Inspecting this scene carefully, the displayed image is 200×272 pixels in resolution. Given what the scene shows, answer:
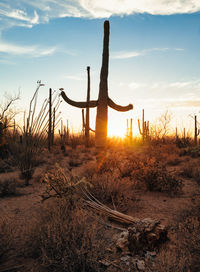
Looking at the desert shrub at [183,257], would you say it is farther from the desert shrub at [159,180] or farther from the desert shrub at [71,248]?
the desert shrub at [159,180]

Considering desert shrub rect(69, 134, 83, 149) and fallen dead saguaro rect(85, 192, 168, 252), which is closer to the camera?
fallen dead saguaro rect(85, 192, 168, 252)

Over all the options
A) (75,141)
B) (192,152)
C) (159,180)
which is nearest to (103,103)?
(159,180)

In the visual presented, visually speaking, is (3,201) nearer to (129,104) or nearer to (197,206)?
(197,206)

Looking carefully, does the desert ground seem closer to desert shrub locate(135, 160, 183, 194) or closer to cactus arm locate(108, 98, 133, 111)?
desert shrub locate(135, 160, 183, 194)

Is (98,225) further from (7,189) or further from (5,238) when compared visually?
(7,189)

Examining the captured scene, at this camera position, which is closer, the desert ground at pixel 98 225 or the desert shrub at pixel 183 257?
the desert shrub at pixel 183 257

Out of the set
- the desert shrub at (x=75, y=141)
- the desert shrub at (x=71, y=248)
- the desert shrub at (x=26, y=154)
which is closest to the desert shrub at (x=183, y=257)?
the desert shrub at (x=71, y=248)

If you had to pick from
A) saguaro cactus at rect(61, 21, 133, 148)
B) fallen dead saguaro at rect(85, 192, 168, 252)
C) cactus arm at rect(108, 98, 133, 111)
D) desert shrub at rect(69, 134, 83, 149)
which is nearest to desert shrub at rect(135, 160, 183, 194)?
saguaro cactus at rect(61, 21, 133, 148)

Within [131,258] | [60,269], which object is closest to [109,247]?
[131,258]

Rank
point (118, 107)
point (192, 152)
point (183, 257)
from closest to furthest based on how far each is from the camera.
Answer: point (183, 257) < point (118, 107) < point (192, 152)

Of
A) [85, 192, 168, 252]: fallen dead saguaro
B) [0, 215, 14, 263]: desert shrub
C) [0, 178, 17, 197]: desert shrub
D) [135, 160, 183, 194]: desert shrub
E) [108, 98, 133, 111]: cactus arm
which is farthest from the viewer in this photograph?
[108, 98, 133, 111]: cactus arm

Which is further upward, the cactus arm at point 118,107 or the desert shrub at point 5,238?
the cactus arm at point 118,107

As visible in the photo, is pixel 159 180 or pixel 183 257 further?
pixel 159 180

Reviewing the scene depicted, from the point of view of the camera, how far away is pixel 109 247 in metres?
3.03
